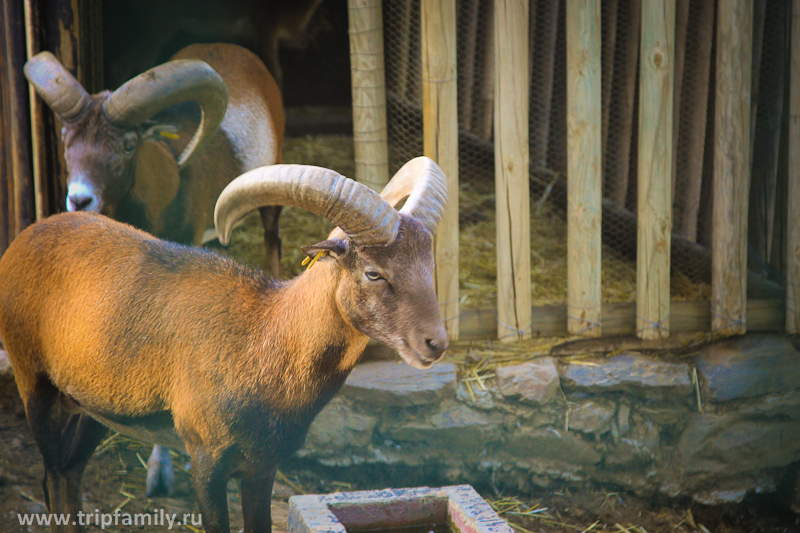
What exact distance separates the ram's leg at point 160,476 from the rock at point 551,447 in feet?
7.36

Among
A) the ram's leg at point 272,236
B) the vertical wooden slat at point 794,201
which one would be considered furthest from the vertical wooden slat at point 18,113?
the vertical wooden slat at point 794,201

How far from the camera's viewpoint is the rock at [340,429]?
16.8 feet

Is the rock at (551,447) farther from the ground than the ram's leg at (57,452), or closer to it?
closer to it

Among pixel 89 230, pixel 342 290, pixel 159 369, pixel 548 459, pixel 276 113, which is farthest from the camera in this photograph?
pixel 276 113

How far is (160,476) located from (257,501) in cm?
152

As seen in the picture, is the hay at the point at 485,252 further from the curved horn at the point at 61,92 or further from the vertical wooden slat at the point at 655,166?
the curved horn at the point at 61,92

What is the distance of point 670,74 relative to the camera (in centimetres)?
Result: 495

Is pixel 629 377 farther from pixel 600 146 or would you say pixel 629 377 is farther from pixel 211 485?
pixel 211 485

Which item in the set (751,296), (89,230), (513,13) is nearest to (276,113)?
(513,13)

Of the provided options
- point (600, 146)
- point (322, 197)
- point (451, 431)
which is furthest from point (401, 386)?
point (322, 197)

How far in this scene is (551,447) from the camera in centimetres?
524

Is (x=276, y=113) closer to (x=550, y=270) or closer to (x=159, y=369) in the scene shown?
(x=550, y=270)

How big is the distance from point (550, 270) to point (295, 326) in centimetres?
323

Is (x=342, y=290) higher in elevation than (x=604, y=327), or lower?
higher
